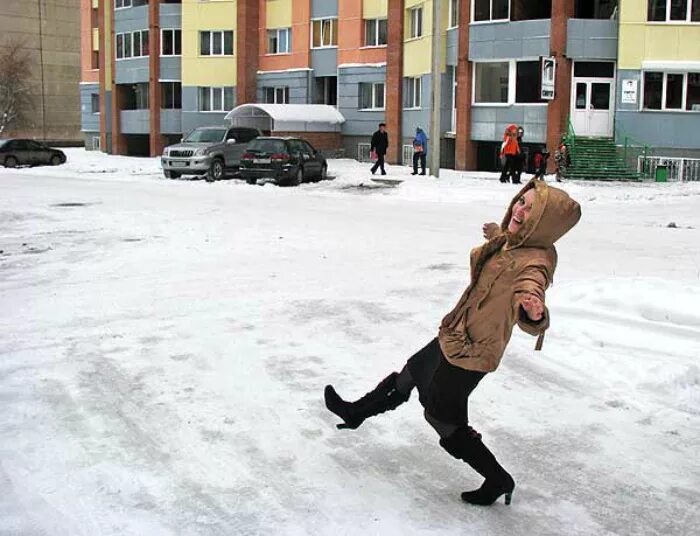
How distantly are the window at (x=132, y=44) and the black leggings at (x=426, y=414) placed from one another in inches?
1903

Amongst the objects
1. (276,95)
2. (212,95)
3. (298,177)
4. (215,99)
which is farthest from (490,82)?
(212,95)

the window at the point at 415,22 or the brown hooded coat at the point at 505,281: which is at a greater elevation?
the window at the point at 415,22

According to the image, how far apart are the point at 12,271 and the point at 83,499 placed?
7.54 metres

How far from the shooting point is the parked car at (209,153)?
96.2ft

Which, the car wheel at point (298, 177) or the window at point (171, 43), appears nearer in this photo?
the car wheel at point (298, 177)

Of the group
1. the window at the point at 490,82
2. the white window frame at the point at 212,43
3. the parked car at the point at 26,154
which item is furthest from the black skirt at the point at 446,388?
the white window frame at the point at 212,43

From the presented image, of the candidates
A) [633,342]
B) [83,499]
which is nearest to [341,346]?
[633,342]

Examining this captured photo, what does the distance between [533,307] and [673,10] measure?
98.6 ft

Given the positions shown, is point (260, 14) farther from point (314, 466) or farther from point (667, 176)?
point (314, 466)

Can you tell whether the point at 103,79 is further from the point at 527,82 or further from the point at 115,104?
the point at 527,82

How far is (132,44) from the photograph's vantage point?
167ft

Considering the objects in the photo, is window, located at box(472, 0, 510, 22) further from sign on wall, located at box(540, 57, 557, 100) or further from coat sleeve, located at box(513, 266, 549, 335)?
coat sleeve, located at box(513, 266, 549, 335)

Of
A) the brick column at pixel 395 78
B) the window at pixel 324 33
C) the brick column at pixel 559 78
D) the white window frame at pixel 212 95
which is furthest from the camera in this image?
the white window frame at pixel 212 95

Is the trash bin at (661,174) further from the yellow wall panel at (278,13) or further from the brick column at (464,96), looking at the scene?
the yellow wall panel at (278,13)
